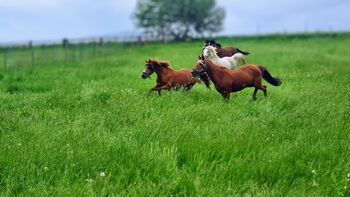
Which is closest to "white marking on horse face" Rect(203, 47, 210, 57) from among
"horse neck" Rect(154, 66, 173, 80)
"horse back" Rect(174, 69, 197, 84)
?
"horse back" Rect(174, 69, 197, 84)

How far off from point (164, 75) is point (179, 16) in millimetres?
76543

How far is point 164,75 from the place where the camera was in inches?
400

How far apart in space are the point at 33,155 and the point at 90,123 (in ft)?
5.90

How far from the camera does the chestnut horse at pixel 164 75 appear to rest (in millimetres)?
10070

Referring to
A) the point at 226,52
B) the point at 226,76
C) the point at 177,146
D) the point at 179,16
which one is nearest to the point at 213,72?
the point at 226,76

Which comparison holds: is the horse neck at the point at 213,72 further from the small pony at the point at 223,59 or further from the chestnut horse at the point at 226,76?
the small pony at the point at 223,59

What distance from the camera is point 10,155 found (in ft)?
20.3

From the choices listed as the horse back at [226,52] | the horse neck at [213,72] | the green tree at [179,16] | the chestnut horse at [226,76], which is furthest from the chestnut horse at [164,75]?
the green tree at [179,16]

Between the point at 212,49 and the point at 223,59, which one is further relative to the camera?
the point at 223,59

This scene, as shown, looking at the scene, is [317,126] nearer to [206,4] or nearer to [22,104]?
[22,104]

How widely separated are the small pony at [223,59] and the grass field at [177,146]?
1089mm

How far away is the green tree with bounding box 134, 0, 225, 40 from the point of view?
84.9 meters

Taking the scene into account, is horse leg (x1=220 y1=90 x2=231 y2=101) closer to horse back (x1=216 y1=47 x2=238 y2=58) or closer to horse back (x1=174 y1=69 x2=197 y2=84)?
horse back (x1=174 y1=69 x2=197 y2=84)

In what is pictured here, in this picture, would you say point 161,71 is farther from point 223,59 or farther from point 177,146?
point 177,146
